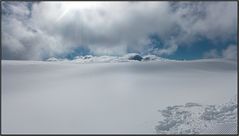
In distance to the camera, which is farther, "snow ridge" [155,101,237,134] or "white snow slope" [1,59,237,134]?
"white snow slope" [1,59,237,134]

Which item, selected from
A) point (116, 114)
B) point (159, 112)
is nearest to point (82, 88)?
point (116, 114)

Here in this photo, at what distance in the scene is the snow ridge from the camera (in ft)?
20.0

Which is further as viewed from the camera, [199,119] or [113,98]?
[113,98]

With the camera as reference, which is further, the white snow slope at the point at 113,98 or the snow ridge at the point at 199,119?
the white snow slope at the point at 113,98

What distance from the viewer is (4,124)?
6379 mm

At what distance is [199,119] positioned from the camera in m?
6.56

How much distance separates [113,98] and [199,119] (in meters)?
2.48

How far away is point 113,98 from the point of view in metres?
8.05

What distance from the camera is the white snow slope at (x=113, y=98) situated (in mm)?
6352

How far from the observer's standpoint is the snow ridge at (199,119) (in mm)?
6109

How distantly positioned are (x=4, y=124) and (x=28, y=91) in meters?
2.01

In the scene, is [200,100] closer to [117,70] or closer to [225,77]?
[225,77]

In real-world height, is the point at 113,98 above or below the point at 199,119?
above

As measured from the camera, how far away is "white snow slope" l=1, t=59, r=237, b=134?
20.8 feet
